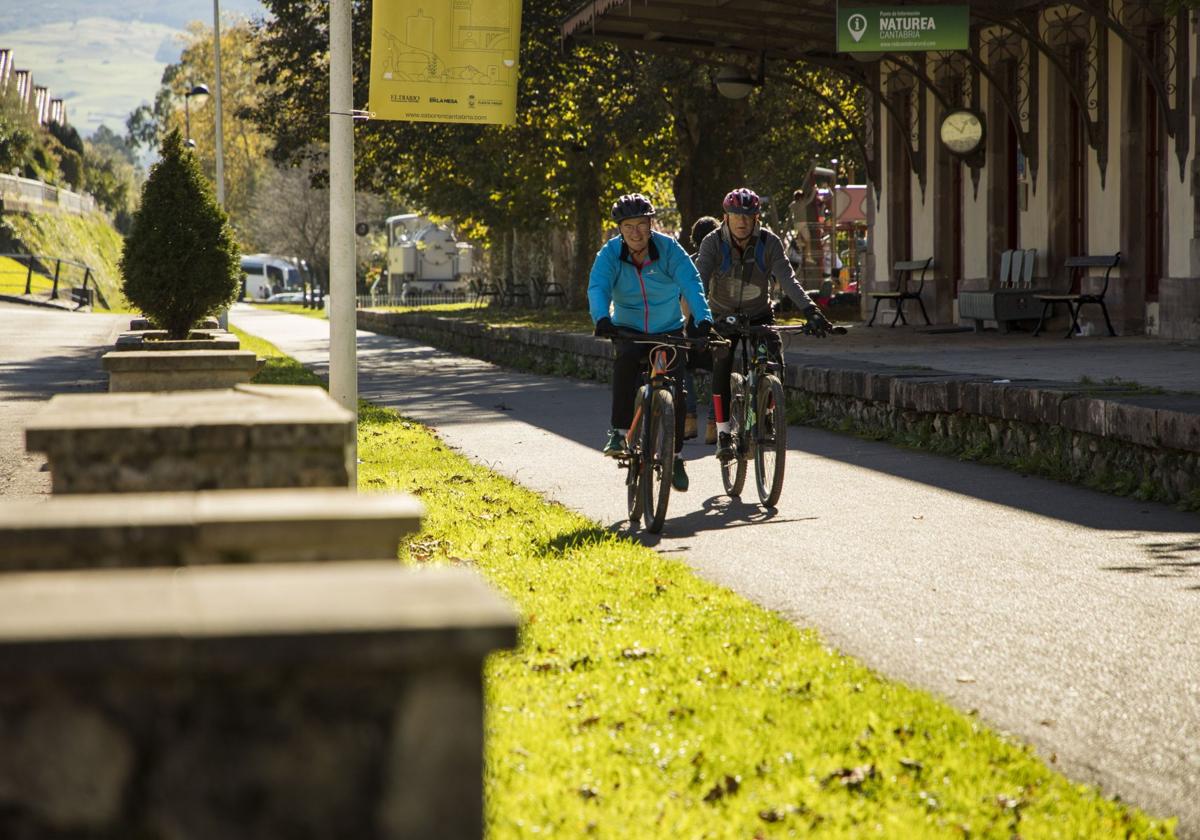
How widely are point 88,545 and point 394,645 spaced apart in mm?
736

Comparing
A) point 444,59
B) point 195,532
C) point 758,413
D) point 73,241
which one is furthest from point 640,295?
point 73,241

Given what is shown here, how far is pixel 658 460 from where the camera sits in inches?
341

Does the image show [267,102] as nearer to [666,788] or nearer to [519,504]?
[519,504]

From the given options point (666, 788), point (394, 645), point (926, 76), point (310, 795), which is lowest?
point (666, 788)

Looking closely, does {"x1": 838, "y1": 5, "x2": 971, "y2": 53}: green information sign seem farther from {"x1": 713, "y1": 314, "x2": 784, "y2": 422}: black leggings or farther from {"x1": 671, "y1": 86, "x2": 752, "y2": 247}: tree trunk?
{"x1": 713, "y1": 314, "x2": 784, "y2": 422}: black leggings

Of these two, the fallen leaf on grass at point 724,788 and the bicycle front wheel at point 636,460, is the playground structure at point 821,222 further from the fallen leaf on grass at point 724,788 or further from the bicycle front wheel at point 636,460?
the fallen leaf on grass at point 724,788

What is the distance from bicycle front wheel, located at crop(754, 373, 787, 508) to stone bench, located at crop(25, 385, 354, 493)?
6224mm

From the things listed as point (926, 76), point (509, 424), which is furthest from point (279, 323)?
point (509, 424)

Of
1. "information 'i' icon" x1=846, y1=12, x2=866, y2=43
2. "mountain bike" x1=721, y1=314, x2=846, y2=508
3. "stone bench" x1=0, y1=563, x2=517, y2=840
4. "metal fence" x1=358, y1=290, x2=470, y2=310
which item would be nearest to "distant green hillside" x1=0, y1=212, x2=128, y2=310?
"metal fence" x1=358, y1=290, x2=470, y2=310

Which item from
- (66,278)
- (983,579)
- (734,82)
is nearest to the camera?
(983,579)

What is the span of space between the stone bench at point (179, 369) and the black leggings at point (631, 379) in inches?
86.2

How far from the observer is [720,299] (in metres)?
10.5

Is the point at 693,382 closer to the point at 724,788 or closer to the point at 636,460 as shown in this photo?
the point at 636,460

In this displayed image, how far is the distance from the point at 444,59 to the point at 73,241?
68.1 metres
